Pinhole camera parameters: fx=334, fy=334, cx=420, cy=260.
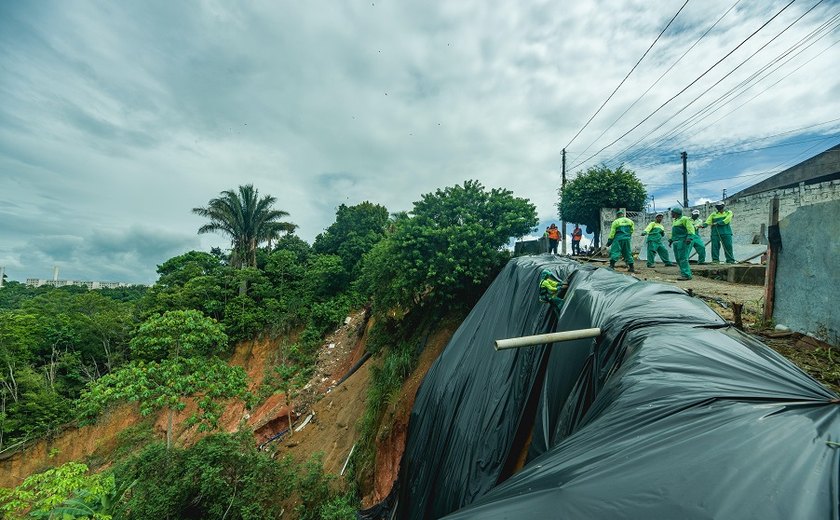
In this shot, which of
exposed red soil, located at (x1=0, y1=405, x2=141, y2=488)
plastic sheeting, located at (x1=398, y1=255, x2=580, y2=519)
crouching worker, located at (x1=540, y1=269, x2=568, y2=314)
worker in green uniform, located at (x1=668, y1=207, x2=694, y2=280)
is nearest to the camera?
plastic sheeting, located at (x1=398, y1=255, x2=580, y2=519)

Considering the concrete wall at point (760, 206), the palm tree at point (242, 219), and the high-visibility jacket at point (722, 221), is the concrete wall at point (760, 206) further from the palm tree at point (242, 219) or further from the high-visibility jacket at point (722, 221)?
the palm tree at point (242, 219)

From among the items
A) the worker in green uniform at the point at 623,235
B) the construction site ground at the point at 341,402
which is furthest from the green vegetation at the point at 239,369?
the worker in green uniform at the point at 623,235

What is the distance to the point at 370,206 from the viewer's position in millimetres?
20375

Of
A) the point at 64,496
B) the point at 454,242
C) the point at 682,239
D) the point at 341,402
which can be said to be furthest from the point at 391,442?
the point at 682,239

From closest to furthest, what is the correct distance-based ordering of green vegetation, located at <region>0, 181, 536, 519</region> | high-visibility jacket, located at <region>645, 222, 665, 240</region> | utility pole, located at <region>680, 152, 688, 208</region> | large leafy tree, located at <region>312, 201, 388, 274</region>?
green vegetation, located at <region>0, 181, 536, 519</region> < high-visibility jacket, located at <region>645, 222, 665, 240</region> < large leafy tree, located at <region>312, 201, 388, 274</region> < utility pole, located at <region>680, 152, 688, 208</region>

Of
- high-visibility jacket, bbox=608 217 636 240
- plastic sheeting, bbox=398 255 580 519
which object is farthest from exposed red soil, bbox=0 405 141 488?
high-visibility jacket, bbox=608 217 636 240

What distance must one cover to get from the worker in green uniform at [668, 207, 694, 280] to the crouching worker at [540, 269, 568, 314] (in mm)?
5272

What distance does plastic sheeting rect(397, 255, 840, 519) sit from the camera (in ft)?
2.98

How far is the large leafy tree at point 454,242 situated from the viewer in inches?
286

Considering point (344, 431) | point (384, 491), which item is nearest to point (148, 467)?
point (344, 431)

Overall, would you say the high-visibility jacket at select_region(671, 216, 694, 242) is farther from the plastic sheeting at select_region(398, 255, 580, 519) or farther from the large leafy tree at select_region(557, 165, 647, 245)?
the large leafy tree at select_region(557, 165, 647, 245)

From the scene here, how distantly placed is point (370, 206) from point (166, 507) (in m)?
16.8

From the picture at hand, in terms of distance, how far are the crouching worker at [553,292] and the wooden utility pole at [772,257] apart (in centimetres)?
186

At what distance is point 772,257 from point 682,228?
4494 millimetres
